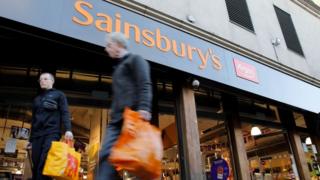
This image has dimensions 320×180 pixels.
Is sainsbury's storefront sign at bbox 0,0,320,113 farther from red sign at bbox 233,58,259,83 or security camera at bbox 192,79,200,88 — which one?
security camera at bbox 192,79,200,88

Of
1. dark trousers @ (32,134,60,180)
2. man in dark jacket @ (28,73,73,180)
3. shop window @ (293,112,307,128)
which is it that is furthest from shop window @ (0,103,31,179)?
shop window @ (293,112,307,128)

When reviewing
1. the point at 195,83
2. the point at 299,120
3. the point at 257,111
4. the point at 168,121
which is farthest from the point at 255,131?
the point at 195,83

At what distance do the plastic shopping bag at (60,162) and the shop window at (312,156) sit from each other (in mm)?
8544

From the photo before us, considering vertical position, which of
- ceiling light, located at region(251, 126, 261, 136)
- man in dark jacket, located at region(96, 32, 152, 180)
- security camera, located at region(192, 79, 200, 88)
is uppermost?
security camera, located at region(192, 79, 200, 88)

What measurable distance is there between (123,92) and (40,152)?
1.46 m

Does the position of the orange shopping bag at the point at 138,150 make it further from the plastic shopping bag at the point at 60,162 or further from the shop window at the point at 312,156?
the shop window at the point at 312,156

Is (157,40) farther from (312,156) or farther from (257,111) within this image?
(312,156)

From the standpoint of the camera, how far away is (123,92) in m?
2.71

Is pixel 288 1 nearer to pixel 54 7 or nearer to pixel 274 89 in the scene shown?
pixel 274 89

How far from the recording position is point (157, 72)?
6.46m

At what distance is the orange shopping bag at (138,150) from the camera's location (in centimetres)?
218

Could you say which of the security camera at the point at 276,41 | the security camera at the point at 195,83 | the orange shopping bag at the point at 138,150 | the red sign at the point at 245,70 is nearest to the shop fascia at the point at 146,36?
the security camera at the point at 195,83

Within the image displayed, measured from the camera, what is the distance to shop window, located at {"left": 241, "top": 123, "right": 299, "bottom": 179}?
9.30m

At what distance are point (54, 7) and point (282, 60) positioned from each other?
7.21m
